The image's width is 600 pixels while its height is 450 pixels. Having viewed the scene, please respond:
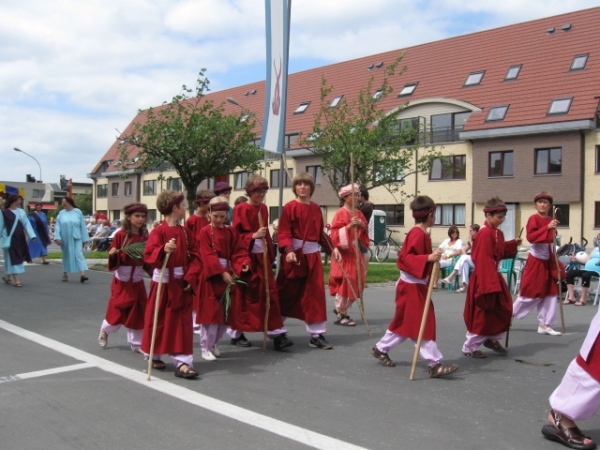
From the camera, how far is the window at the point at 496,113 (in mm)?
33297

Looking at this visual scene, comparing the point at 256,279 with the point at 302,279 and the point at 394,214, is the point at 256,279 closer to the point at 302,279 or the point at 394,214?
the point at 302,279

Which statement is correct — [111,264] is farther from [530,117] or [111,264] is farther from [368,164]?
[530,117]

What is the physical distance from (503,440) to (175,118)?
761 inches

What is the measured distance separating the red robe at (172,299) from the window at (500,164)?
1163 inches

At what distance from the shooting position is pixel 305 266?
7.53 meters

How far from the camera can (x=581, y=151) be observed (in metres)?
30.6

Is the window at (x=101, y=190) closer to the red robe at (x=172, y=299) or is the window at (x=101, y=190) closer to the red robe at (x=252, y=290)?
the red robe at (x=252, y=290)

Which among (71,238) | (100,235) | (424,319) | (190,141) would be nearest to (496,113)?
(190,141)

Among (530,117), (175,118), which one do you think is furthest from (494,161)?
(175,118)

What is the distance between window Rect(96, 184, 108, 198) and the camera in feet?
212

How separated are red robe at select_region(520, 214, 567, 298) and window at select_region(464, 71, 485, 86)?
96.3ft

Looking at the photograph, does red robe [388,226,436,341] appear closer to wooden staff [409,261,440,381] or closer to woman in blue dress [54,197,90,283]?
wooden staff [409,261,440,381]

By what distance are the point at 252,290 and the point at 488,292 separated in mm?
2476

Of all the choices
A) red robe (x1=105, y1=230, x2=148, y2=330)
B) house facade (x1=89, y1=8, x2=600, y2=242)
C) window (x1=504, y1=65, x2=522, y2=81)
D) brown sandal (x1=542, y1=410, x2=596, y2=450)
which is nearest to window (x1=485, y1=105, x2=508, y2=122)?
house facade (x1=89, y1=8, x2=600, y2=242)
